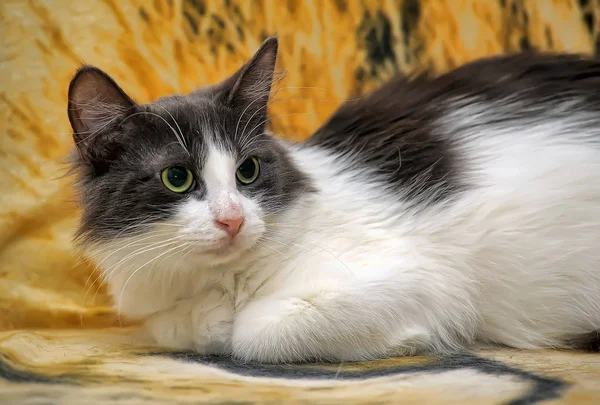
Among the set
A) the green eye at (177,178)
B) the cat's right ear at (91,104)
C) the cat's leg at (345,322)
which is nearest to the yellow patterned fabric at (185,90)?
the cat's leg at (345,322)

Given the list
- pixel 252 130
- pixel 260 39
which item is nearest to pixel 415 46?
pixel 260 39

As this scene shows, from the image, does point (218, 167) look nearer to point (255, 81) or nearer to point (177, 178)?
point (177, 178)

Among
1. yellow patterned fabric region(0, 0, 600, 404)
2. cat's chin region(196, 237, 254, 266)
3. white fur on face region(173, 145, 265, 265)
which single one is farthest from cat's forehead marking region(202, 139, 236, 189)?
yellow patterned fabric region(0, 0, 600, 404)

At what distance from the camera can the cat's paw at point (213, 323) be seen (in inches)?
57.7

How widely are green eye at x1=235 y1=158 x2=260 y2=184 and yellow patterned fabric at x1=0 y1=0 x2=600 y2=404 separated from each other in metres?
0.36

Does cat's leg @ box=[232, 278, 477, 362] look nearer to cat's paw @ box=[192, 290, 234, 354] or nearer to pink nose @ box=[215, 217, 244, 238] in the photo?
cat's paw @ box=[192, 290, 234, 354]

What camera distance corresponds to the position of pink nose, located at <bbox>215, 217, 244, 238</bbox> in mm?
1316

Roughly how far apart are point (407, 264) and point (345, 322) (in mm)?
209

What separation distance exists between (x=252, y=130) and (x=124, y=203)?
35 cm

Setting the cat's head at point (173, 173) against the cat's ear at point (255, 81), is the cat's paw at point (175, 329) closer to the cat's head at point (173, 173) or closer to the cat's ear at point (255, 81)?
the cat's head at point (173, 173)

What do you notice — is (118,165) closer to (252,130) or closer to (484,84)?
(252,130)

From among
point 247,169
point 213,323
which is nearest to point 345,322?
point 213,323

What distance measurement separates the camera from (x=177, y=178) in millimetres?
1398

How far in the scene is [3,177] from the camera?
2.01 meters
